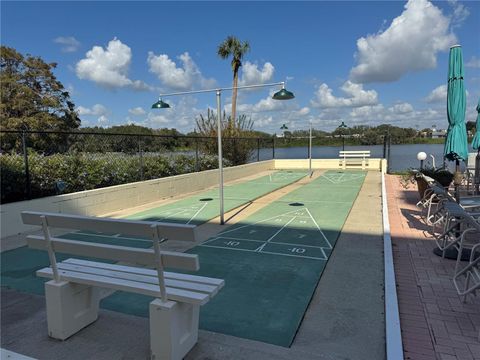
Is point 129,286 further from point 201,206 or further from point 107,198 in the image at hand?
point 201,206

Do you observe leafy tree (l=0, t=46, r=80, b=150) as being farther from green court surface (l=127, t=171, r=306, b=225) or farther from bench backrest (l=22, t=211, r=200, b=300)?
bench backrest (l=22, t=211, r=200, b=300)

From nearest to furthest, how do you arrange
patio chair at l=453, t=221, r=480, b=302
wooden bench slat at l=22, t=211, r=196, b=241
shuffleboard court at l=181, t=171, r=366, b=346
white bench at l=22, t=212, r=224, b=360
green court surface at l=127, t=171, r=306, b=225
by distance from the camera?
1. wooden bench slat at l=22, t=211, r=196, b=241
2. white bench at l=22, t=212, r=224, b=360
3. shuffleboard court at l=181, t=171, r=366, b=346
4. patio chair at l=453, t=221, r=480, b=302
5. green court surface at l=127, t=171, r=306, b=225

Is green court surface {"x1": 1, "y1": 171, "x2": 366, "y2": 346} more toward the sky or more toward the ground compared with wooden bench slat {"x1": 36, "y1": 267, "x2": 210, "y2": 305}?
more toward the ground

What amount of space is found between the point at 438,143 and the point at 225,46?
1652 cm

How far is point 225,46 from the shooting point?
2738 cm

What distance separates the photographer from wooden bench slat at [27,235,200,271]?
8.41 feet

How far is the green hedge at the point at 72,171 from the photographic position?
7.50 metres

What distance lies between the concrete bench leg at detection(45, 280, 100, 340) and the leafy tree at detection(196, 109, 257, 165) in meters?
14.5

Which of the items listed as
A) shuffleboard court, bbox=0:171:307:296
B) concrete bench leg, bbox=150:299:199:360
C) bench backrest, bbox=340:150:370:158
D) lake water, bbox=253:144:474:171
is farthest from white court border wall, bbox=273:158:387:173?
concrete bench leg, bbox=150:299:199:360

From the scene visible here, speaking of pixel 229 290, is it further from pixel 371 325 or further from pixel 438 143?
pixel 438 143

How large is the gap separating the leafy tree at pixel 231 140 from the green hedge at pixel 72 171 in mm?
5823

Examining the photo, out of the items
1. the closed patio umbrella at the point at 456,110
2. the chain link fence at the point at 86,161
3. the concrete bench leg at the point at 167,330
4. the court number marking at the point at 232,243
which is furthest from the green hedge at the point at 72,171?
the closed patio umbrella at the point at 456,110

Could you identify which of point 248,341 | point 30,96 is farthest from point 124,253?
point 30,96

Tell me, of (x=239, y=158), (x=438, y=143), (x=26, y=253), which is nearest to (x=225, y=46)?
(x=239, y=158)
